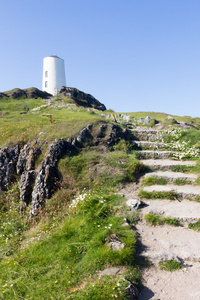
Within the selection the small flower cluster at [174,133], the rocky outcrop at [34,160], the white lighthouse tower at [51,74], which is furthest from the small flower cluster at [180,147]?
the white lighthouse tower at [51,74]

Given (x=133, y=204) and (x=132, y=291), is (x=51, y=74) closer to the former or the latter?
(x=133, y=204)

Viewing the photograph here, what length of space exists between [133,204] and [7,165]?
Result: 6492 mm

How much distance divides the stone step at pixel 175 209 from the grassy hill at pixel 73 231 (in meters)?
0.80

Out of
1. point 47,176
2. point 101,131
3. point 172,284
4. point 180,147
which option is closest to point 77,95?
point 101,131

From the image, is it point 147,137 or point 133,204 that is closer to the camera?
point 133,204

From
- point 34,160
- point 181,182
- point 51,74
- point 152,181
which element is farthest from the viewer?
point 51,74

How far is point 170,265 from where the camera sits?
5043 millimetres

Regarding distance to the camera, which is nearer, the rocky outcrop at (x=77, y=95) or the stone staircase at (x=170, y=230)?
the stone staircase at (x=170, y=230)

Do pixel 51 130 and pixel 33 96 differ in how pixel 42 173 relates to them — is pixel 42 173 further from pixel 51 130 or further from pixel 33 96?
pixel 33 96

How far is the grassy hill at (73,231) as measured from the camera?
4.52 metres

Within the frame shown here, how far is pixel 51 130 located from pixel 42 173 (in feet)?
11.5

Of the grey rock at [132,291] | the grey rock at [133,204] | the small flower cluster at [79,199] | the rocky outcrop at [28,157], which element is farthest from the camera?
the rocky outcrop at [28,157]

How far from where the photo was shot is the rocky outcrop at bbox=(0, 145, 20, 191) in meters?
9.87

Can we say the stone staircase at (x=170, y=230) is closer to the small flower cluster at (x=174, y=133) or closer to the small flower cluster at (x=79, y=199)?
the small flower cluster at (x=79, y=199)
